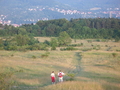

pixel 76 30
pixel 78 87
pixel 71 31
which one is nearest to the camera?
pixel 78 87

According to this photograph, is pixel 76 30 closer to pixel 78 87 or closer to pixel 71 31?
pixel 71 31

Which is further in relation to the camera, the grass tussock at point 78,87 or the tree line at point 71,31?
the tree line at point 71,31

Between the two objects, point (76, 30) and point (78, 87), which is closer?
point (78, 87)

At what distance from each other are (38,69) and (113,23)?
270ft

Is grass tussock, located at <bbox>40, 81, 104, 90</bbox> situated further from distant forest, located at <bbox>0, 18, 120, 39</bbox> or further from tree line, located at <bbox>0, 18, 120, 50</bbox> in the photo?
distant forest, located at <bbox>0, 18, 120, 39</bbox>

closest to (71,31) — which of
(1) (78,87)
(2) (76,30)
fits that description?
(2) (76,30)

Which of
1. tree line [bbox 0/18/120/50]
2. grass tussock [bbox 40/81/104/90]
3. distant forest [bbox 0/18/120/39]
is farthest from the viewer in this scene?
distant forest [bbox 0/18/120/39]

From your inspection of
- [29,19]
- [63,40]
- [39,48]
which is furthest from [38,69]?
[29,19]

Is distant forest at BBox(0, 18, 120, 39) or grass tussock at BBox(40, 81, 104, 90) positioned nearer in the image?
grass tussock at BBox(40, 81, 104, 90)

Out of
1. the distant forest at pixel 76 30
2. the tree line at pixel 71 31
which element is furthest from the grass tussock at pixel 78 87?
the distant forest at pixel 76 30

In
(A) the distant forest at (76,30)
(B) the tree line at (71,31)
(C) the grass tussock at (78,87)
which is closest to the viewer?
(C) the grass tussock at (78,87)

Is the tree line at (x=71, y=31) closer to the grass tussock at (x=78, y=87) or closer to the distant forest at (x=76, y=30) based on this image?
the distant forest at (x=76, y=30)

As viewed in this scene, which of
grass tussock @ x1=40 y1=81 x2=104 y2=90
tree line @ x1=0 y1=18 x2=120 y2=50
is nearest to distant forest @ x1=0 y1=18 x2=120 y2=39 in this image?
tree line @ x1=0 y1=18 x2=120 y2=50

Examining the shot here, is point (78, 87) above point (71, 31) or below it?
below
